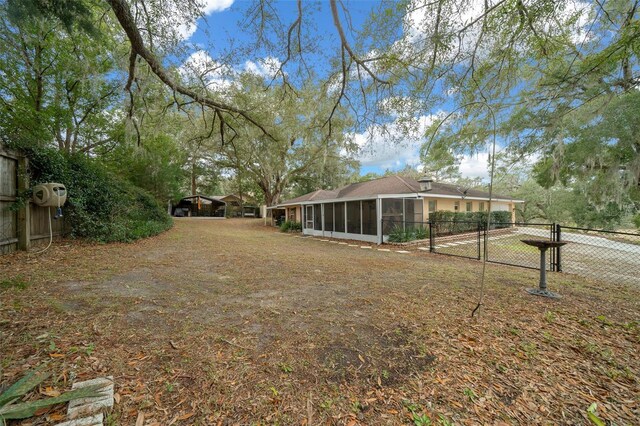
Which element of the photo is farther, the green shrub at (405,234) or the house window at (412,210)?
the house window at (412,210)

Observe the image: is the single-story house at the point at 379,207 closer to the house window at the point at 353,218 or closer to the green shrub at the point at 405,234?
the house window at the point at 353,218

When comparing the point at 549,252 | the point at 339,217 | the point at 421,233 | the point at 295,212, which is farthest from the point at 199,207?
the point at 549,252

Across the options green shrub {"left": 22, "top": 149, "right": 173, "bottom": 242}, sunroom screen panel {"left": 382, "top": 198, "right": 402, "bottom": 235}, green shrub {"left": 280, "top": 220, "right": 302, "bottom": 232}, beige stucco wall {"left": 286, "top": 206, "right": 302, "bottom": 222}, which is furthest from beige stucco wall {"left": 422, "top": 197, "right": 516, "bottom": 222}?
green shrub {"left": 22, "top": 149, "right": 173, "bottom": 242}

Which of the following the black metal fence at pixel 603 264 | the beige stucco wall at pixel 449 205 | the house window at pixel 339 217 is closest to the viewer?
the black metal fence at pixel 603 264

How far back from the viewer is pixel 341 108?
19.2 ft

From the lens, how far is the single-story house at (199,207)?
3006 cm

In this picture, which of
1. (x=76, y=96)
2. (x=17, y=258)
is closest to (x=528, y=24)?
(x=17, y=258)

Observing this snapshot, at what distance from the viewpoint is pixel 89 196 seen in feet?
22.5

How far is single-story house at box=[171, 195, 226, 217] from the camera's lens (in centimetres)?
3006

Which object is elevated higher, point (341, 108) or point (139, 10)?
point (139, 10)

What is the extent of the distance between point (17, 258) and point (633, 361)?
28.0 ft

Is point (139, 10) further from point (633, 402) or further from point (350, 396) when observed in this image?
point (633, 402)

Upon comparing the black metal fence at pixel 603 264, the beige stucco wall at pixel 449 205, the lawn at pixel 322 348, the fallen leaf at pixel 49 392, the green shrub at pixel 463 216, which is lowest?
the black metal fence at pixel 603 264

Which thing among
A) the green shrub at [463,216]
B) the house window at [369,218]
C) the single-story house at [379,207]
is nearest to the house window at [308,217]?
the single-story house at [379,207]
